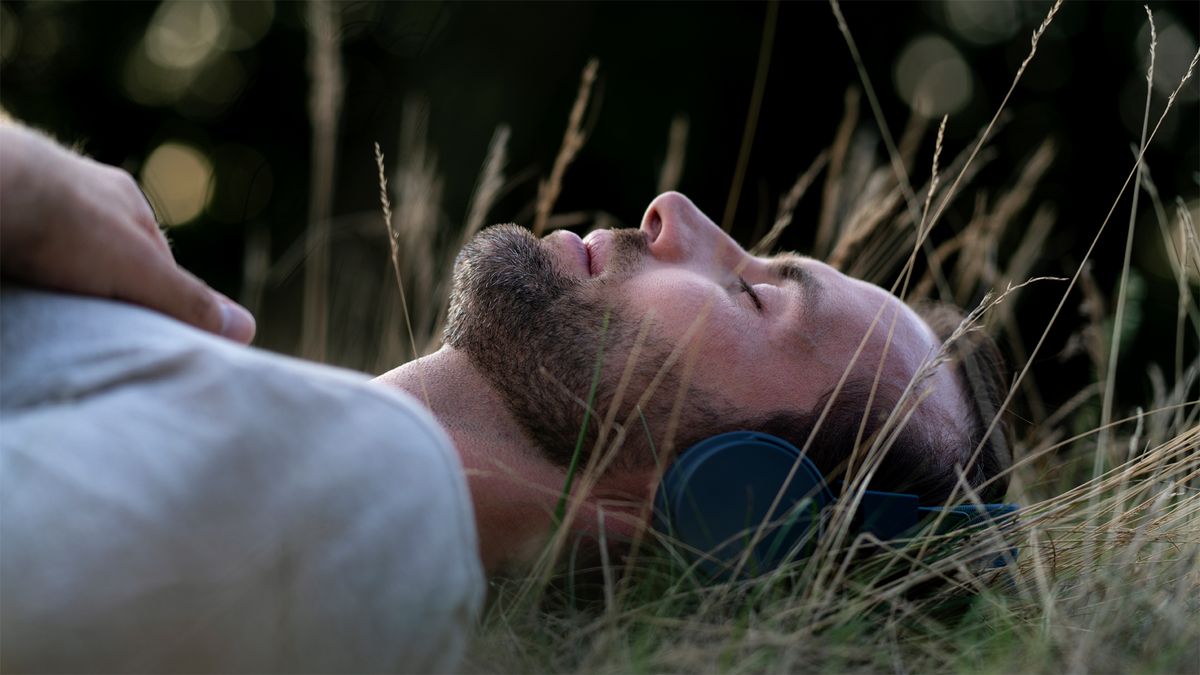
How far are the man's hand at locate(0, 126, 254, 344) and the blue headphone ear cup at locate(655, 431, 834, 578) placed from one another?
848 mm

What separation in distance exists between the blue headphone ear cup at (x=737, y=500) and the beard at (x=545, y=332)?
0.71ft

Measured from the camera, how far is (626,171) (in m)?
9.60

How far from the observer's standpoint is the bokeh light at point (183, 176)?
983cm

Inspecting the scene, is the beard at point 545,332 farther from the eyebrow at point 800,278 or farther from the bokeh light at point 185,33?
the bokeh light at point 185,33

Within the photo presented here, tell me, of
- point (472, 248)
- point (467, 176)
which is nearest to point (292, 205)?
point (467, 176)

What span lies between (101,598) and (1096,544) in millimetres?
1799

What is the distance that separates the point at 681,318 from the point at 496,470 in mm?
463

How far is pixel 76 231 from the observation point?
4.95 feet

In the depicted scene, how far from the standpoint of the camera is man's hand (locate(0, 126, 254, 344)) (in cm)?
148

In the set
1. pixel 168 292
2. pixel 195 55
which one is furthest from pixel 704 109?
pixel 168 292

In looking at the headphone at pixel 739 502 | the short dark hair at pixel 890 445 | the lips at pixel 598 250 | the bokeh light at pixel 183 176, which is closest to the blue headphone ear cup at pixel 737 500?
the headphone at pixel 739 502

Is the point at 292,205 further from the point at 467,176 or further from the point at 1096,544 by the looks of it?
the point at 1096,544

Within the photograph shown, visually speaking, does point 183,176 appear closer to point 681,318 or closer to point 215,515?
point 681,318

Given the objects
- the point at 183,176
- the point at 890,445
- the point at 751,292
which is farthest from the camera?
the point at 183,176
